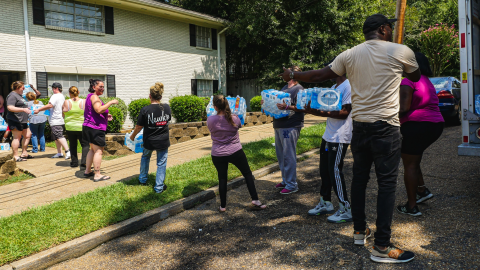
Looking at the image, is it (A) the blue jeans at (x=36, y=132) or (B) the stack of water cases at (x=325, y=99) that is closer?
(B) the stack of water cases at (x=325, y=99)

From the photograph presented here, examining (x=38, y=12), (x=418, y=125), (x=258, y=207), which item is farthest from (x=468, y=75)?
(x=38, y=12)

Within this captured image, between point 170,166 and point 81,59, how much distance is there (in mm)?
8088

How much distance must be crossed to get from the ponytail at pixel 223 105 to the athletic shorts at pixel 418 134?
7.02 ft

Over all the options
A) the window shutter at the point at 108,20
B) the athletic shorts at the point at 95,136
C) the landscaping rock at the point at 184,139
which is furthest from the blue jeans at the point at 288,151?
the window shutter at the point at 108,20

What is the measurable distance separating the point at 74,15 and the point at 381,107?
43.0 ft

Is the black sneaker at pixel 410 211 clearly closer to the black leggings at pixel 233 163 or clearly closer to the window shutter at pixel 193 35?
the black leggings at pixel 233 163

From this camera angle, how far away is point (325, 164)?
4.48 meters

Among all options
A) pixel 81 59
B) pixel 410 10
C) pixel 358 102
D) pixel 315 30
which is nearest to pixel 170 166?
pixel 358 102

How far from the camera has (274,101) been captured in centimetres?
504

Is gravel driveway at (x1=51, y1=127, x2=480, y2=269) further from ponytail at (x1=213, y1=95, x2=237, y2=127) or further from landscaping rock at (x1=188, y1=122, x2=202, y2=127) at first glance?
landscaping rock at (x1=188, y1=122, x2=202, y2=127)

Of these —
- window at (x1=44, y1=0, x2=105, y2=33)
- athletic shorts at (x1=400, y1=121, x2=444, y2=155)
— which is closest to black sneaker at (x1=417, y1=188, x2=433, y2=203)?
athletic shorts at (x1=400, y1=121, x2=444, y2=155)

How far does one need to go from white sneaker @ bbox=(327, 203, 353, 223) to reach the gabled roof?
12.7 m

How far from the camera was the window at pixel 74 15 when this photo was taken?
1245 cm

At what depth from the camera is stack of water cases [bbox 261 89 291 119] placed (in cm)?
490
